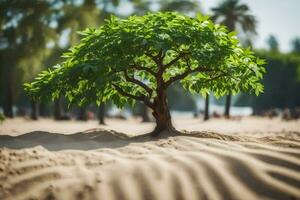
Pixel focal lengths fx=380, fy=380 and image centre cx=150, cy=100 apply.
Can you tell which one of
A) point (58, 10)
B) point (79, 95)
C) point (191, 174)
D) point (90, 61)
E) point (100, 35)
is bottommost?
point (191, 174)

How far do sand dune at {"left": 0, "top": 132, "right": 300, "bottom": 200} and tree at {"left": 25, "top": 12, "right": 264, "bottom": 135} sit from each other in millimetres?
2494

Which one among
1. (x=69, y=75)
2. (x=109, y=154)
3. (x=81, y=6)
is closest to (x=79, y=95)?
(x=69, y=75)

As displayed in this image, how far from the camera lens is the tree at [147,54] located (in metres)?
7.37

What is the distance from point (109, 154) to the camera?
5457 mm

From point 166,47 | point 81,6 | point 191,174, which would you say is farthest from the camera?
point 81,6

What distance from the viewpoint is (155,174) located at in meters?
4.49

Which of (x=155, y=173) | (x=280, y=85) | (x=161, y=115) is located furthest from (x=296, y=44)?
(x=155, y=173)

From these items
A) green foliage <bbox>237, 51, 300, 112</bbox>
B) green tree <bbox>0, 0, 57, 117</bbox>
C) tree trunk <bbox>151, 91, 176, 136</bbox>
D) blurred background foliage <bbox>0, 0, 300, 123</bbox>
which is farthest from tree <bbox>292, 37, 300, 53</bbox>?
tree trunk <bbox>151, 91, 176, 136</bbox>

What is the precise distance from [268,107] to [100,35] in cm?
5617

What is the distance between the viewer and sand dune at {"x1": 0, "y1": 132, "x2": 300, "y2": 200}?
162 inches

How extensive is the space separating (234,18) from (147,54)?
28509mm

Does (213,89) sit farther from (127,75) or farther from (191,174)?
(191,174)

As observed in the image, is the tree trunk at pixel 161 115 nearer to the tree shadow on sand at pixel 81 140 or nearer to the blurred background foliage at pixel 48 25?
the tree shadow on sand at pixel 81 140

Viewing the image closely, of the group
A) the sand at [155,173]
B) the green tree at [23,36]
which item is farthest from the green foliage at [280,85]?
the sand at [155,173]
